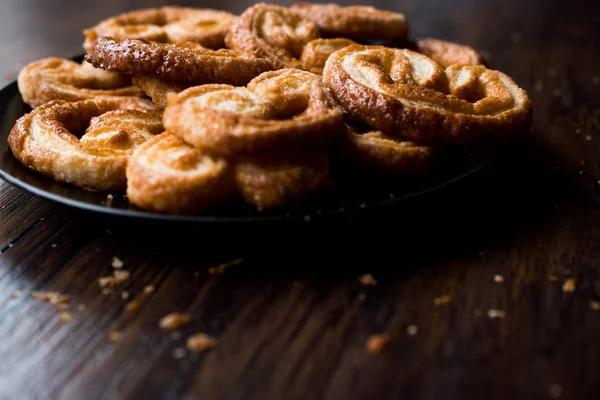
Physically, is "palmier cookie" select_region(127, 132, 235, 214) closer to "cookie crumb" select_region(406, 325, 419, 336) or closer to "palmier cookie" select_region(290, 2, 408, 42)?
"cookie crumb" select_region(406, 325, 419, 336)

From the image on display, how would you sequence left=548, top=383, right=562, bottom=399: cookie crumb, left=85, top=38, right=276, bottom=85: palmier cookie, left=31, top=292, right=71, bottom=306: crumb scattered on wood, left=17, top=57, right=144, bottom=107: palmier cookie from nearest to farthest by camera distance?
left=548, top=383, right=562, bottom=399: cookie crumb, left=31, top=292, right=71, bottom=306: crumb scattered on wood, left=85, top=38, right=276, bottom=85: palmier cookie, left=17, top=57, right=144, bottom=107: palmier cookie

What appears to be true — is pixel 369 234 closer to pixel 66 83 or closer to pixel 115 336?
pixel 115 336

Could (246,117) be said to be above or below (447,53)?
above

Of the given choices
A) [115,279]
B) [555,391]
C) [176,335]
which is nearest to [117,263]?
[115,279]

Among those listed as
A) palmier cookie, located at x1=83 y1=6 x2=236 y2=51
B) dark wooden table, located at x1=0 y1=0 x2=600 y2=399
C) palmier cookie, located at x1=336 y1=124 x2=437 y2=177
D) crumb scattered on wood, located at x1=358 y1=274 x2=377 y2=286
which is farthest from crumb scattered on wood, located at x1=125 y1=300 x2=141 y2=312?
palmier cookie, located at x1=83 y1=6 x2=236 y2=51

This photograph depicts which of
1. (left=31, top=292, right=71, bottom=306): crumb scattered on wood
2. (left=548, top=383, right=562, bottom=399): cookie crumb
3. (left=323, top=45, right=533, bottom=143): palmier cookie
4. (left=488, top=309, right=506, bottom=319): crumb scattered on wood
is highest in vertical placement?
(left=323, top=45, right=533, bottom=143): palmier cookie

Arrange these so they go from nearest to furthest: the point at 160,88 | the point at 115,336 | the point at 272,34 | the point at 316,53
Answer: the point at 115,336 < the point at 160,88 < the point at 316,53 < the point at 272,34
